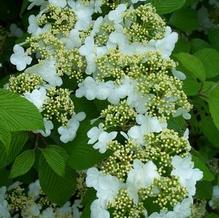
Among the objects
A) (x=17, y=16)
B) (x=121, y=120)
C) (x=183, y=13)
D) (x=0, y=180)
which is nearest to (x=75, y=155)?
(x=121, y=120)

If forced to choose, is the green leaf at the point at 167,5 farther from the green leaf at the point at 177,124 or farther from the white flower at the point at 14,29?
the white flower at the point at 14,29

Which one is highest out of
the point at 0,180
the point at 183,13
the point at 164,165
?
the point at 164,165

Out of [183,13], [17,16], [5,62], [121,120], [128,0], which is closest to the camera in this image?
[121,120]

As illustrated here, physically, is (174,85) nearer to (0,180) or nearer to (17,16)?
(0,180)

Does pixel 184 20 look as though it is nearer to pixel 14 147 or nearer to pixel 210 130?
pixel 210 130

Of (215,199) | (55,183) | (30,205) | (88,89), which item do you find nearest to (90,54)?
(88,89)

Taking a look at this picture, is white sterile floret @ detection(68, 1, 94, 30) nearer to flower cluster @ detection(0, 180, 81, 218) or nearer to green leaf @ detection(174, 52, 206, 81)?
green leaf @ detection(174, 52, 206, 81)
